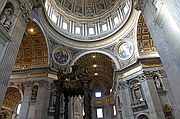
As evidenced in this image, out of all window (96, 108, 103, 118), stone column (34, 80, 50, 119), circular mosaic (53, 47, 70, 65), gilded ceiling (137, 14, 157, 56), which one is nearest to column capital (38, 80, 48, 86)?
stone column (34, 80, 50, 119)

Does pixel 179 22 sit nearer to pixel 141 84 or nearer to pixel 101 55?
pixel 141 84

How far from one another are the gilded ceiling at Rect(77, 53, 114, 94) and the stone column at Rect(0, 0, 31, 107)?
9.62 metres

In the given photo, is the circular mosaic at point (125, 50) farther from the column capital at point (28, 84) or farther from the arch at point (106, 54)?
the column capital at point (28, 84)

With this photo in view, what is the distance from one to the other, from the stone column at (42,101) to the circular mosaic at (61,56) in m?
3.33

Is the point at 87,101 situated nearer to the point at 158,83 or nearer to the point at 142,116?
the point at 142,116

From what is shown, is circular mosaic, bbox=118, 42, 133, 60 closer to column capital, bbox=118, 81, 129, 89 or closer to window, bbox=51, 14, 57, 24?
column capital, bbox=118, 81, 129, 89

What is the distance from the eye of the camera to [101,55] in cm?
2005

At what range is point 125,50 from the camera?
17703mm

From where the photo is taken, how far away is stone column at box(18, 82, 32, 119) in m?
12.9

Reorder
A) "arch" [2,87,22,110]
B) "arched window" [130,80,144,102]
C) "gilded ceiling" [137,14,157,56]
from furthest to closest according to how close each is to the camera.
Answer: "arch" [2,87,22,110], "gilded ceiling" [137,14,157,56], "arched window" [130,80,144,102]

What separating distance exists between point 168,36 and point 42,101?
37.9 ft

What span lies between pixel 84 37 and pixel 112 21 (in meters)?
4.57

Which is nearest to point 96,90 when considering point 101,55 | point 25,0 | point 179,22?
point 101,55

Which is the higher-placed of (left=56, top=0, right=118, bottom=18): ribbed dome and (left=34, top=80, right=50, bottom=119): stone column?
(left=56, top=0, right=118, bottom=18): ribbed dome
